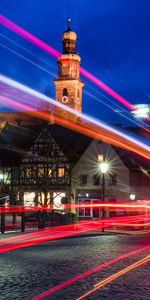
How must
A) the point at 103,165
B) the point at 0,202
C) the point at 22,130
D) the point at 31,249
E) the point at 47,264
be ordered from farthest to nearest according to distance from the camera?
the point at 22,130 < the point at 0,202 < the point at 103,165 < the point at 31,249 < the point at 47,264

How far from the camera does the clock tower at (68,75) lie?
374ft

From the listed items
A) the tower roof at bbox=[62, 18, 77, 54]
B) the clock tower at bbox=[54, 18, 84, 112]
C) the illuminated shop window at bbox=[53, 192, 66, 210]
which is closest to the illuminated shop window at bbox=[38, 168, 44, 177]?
the illuminated shop window at bbox=[53, 192, 66, 210]

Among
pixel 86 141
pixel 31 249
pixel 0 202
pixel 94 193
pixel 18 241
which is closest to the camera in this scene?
pixel 31 249

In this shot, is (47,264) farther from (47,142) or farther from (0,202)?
(47,142)

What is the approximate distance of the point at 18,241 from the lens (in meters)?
22.2

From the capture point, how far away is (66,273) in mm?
13188

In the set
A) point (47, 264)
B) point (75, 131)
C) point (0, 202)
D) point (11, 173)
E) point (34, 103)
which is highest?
point (34, 103)

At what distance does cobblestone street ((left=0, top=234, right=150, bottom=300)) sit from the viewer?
10.2m

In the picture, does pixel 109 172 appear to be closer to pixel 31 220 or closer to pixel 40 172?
pixel 40 172

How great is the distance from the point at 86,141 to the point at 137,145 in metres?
6.86

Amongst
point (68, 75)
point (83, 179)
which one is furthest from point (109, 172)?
point (68, 75)

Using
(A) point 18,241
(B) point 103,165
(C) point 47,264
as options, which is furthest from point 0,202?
(C) point 47,264

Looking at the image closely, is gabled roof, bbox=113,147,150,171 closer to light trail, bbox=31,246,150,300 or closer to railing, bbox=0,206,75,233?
railing, bbox=0,206,75,233

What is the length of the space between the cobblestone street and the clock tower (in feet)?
311
